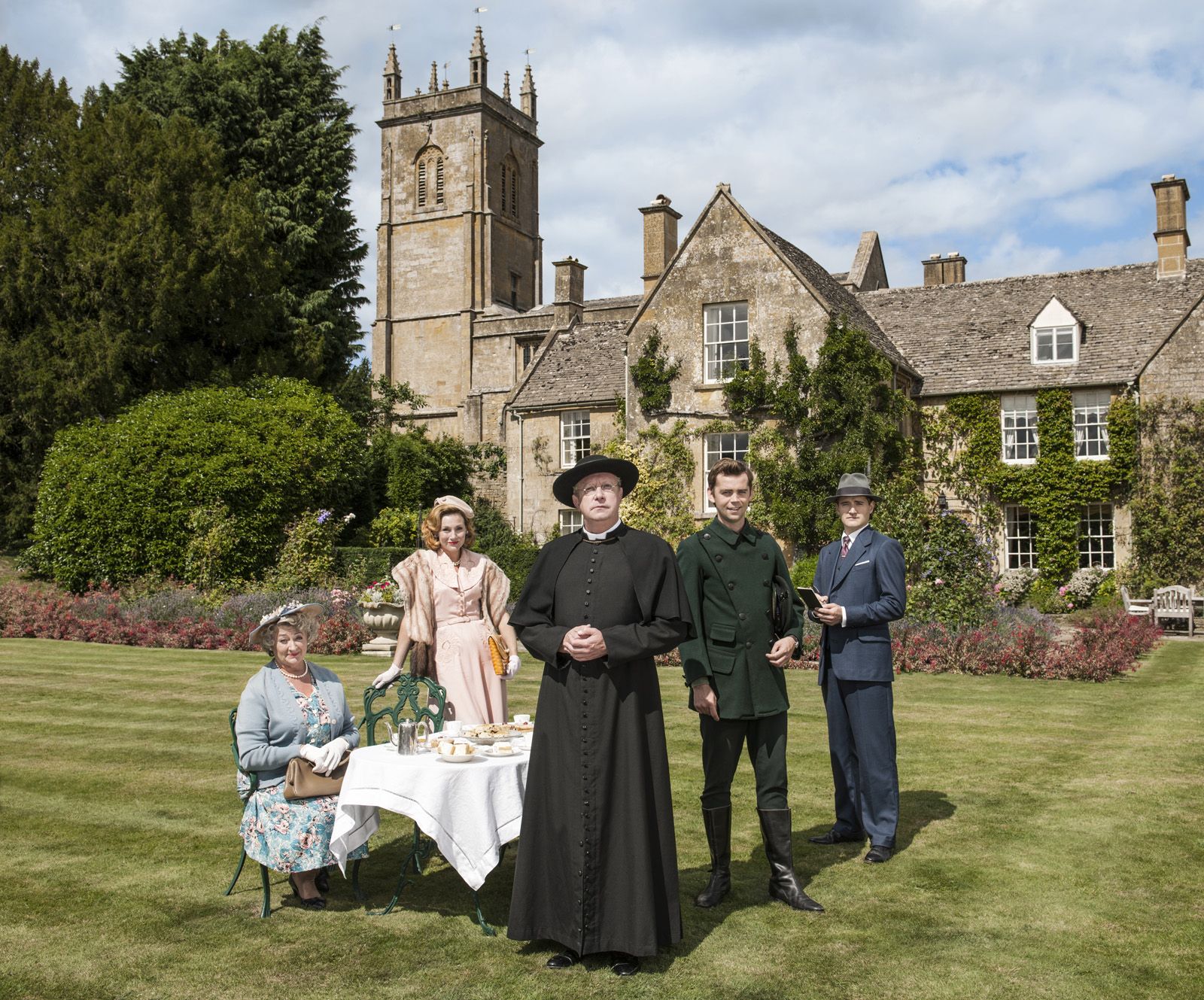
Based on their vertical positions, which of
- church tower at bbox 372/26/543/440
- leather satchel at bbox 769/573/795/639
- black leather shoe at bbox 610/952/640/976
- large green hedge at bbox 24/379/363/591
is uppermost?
church tower at bbox 372/26/543/440

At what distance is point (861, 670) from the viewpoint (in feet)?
21.9

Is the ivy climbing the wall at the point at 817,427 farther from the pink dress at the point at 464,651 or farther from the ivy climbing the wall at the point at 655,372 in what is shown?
the pink dress at the point at 464,651

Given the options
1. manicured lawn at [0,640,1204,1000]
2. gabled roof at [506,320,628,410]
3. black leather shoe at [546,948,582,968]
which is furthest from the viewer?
gabled roof at [506,320,628,410]

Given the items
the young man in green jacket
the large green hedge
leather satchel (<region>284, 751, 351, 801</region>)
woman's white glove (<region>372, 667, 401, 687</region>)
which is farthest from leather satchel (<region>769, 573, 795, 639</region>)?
the large green hedge

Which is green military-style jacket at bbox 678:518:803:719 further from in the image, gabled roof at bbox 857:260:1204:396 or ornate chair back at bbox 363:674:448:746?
gabled roof at bbox 857:260:1204:396

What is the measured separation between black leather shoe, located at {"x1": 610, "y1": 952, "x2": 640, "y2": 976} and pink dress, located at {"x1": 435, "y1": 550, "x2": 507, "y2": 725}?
221cm

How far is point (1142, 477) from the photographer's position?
24.1 metres

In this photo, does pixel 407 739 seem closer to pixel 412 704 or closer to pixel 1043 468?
pixel 412 704

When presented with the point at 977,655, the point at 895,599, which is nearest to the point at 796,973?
the point at 895,599

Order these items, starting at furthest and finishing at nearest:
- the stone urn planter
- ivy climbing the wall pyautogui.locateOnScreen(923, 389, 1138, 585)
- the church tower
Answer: the church tower < ivy climbing the wall pyautogui.locateOnScreen(923, 389, 1138, 585) < the stone urn planter

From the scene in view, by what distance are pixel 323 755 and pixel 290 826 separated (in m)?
0.36

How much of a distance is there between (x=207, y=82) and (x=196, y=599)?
18627mm

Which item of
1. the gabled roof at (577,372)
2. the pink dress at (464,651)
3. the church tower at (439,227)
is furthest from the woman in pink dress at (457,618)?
the church tower at (439,227)

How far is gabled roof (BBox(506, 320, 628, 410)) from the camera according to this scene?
28938 millimetres
